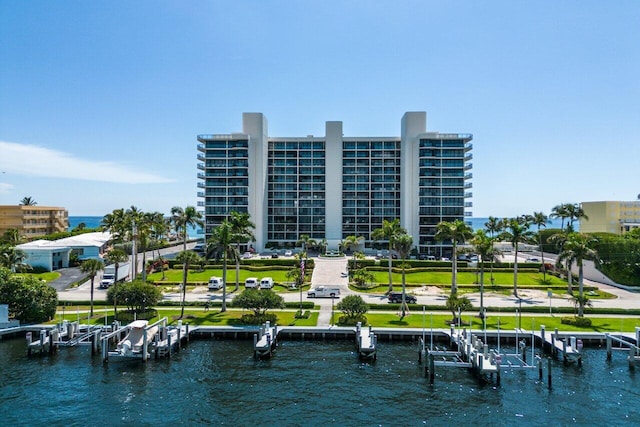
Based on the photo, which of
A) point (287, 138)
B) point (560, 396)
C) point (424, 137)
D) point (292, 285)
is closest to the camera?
point (560, 396)

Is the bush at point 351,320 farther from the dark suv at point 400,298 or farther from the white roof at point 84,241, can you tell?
the white roof at point 84,241

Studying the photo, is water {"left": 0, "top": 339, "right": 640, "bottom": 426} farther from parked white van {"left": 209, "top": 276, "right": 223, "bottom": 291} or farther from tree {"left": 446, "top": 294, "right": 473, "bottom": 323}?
parked white van {"left": 209, "top": 276, "right": 223, "bottom": 291}

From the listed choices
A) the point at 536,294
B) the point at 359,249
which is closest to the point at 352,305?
the point at 536,294

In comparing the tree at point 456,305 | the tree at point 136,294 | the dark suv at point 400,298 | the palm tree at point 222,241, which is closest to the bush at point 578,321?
the tree at point 456,305

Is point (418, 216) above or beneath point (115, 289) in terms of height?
above

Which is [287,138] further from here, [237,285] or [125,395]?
[125,395]

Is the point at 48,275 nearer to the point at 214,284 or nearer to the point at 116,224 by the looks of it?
the point at 116,224

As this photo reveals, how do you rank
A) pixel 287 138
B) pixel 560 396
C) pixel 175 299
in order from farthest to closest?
1. pixel 287 138
2. pixel 175 299
3. pixel 560 396

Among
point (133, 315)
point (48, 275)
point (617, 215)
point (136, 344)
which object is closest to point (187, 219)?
point (48, 275)
